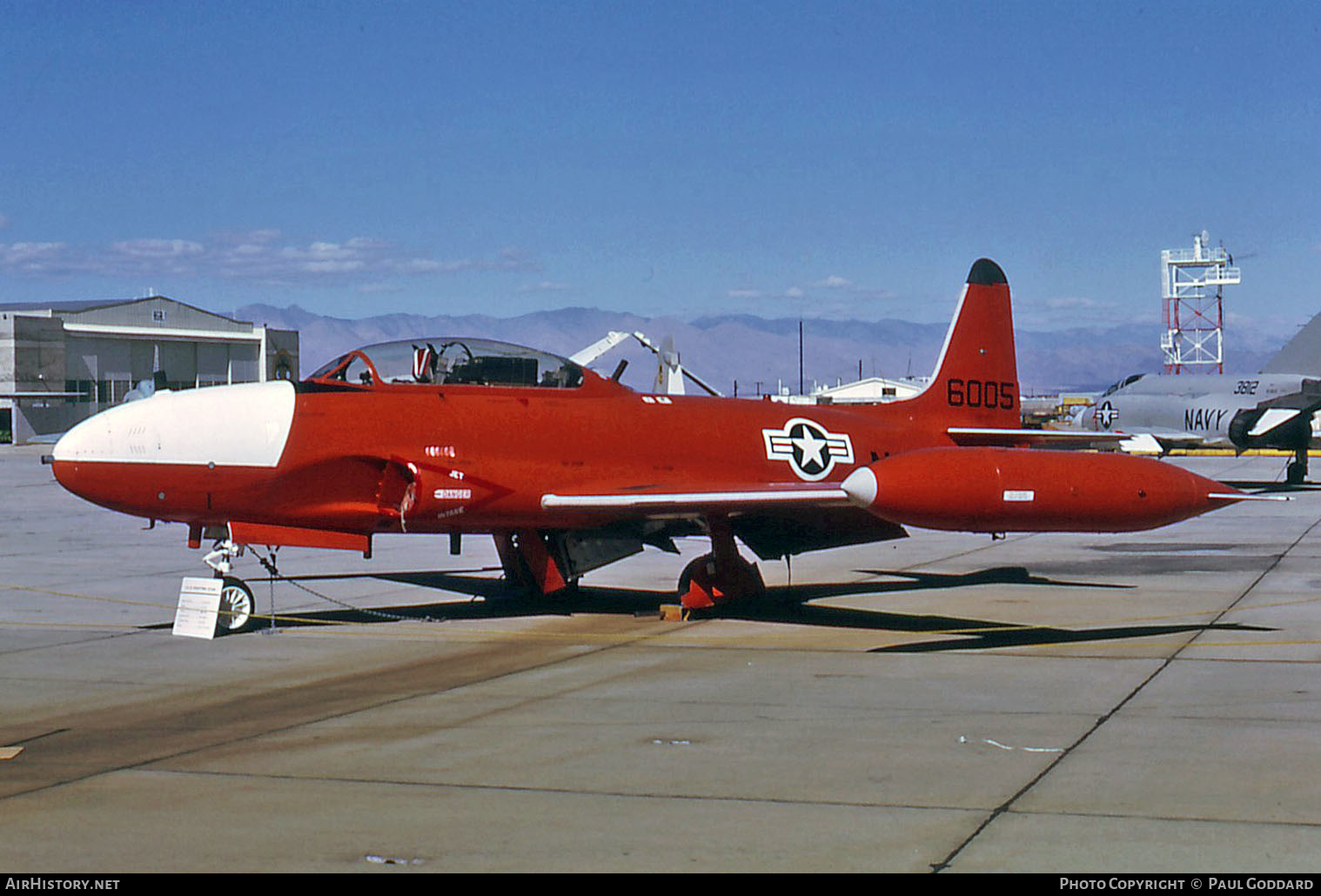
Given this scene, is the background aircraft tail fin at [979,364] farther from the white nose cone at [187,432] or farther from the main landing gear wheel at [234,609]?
the main landing gear wheel at [234,609]

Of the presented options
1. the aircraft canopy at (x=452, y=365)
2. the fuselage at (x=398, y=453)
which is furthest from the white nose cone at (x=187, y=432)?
the aircraft canopy at (x=452, y=365)

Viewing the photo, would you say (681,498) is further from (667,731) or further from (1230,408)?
(1230,408)

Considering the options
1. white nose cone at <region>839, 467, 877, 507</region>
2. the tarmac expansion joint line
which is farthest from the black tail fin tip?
white nose cone at <region>839, 467, 877, 507</region>

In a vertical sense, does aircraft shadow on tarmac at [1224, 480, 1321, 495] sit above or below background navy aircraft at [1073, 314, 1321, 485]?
below

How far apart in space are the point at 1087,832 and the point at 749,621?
8.18m

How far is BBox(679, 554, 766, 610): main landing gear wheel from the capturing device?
1455 cm

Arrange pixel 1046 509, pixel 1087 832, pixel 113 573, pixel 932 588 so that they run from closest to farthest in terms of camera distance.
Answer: pixel 1087 832
pixel 1046 509
pixel 932 588
pixel 113 573

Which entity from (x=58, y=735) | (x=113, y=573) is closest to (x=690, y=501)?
(x=58, y=735)

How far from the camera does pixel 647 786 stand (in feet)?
23.8

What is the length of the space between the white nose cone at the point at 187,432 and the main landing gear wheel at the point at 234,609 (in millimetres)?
1294

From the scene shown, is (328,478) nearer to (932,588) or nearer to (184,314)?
(932,588)

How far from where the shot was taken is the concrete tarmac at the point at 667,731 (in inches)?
241

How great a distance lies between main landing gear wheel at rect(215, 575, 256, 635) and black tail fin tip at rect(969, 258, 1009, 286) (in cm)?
985

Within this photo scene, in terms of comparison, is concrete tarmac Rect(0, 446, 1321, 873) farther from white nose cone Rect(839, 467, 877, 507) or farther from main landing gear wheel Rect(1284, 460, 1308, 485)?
main landing gear wheel Rect(1284, 460, 1308, 485)
